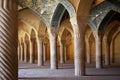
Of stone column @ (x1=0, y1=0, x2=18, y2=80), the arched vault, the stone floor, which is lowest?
the stone floor

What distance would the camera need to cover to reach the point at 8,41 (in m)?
2.67

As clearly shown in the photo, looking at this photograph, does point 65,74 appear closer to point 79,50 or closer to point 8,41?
point 79,50

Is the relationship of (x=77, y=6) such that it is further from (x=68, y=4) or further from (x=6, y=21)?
(x=6, y=21)

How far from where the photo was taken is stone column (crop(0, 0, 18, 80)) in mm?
2614

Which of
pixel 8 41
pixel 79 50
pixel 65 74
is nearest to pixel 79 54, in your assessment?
pixel 79 50

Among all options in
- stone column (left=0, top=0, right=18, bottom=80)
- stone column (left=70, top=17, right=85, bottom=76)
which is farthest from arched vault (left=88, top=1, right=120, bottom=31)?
stone column (left=0, top=0, right=18, bottom=80)

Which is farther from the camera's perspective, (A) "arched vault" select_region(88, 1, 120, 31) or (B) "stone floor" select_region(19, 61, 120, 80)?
(A) "arched vault" select_region(88, 1, 120, 31)

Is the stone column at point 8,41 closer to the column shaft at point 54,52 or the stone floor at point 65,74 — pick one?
the stone floor at point 65,74

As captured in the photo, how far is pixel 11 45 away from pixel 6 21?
0.28 meters

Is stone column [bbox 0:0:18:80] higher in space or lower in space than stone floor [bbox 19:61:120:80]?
higher

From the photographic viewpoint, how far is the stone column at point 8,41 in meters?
2.61

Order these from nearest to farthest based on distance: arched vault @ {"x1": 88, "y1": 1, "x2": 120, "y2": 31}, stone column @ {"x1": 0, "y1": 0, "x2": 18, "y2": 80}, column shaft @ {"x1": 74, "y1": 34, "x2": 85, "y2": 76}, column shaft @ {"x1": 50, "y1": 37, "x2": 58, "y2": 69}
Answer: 1. stone column @ {"x1": 0, "y1": 0, "x2": 18, "y2": 80}
2. column shaft @ {"x1": 74, "y1": 34, "x2": 85, "y2": 76}
3. arched vault @ {"x1": 88, "y1": 1, "x2": 120, "y2": 31}
4. column shaft @ {"x1": 50, "y1": 37, "x2": 58, "y2": 69}

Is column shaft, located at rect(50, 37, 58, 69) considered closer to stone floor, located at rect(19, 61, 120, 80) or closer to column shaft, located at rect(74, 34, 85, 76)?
stone floor, located at rect(19, 61, 120, 80)

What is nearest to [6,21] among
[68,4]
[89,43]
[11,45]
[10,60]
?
[11,45]
